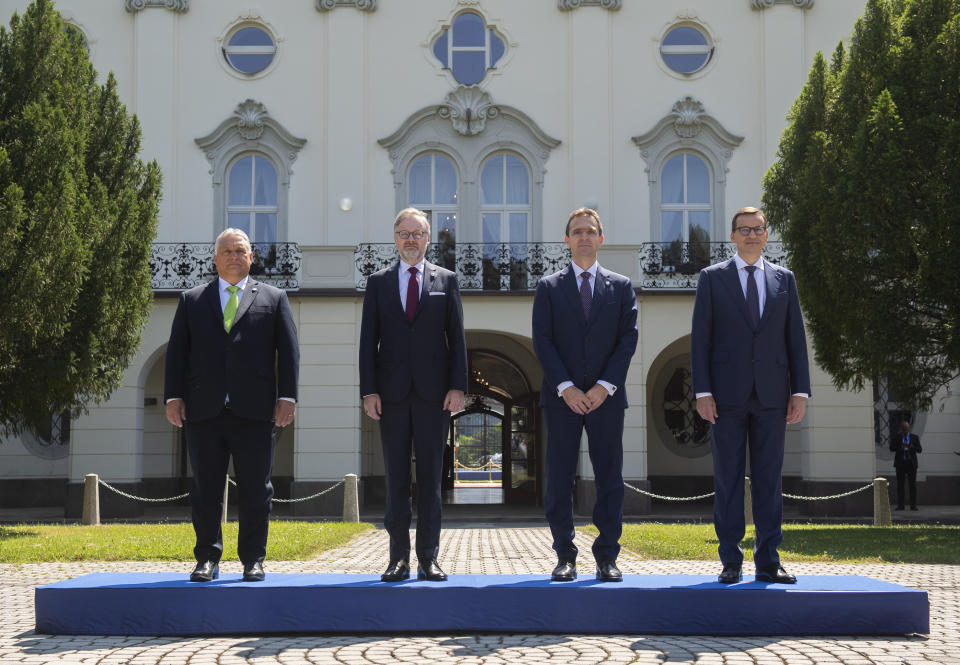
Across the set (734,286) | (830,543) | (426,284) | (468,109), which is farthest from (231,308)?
(468,109)

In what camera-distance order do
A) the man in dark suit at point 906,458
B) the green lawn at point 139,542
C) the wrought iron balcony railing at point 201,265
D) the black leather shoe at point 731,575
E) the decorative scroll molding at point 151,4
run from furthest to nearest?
the decorative scroll molding at point 151,4
the wrought iron balcony railing at point 201,265
the man in dark suit at point 906,458
the green lawn at point 139,542
the black leather shoe at point 731,575

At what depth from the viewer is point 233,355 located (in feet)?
19.3

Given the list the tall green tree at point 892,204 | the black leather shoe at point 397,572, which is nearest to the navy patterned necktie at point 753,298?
the black leather shoe at point 397,572

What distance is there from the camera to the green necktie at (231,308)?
5.97 meters

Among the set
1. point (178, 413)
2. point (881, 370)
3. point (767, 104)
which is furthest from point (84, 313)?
point (767, 104)

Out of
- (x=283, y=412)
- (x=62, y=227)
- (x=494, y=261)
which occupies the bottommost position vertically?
(x=283, y=412)

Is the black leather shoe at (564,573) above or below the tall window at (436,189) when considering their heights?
below

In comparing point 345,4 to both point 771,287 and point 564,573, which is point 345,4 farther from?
point 564,573

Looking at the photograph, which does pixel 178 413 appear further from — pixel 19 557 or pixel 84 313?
pixel 84 313

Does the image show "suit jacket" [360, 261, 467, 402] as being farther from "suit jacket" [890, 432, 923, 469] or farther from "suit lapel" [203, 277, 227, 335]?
"suit jacket" [890, 432, 923, 469]

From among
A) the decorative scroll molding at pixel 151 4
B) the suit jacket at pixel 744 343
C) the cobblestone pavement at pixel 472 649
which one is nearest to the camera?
the cobblestone pavement at pixel 472 649

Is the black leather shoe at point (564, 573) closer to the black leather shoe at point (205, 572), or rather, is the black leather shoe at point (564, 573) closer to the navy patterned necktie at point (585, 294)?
the navy patterned necktie at point (585, 294)

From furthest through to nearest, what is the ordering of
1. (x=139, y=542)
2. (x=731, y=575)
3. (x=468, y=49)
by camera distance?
(x=468, y=49)
(x=139, y=542)
(x=731, y=575)

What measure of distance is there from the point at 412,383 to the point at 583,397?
39.4 inches
